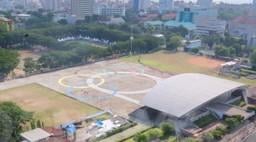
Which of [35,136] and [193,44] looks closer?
[35,136]

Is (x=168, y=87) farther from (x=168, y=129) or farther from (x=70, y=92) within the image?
(x=70, y=92)

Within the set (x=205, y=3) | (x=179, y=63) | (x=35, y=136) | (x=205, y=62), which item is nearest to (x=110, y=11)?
(x=205, y=3)

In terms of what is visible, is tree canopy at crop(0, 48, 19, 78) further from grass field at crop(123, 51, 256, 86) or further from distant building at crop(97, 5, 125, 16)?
distant building at crop(97, 5, 125, 16)

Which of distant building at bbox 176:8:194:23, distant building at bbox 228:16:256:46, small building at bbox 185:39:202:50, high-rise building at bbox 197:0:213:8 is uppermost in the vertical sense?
high-rise building at bbox 197:0:213:8

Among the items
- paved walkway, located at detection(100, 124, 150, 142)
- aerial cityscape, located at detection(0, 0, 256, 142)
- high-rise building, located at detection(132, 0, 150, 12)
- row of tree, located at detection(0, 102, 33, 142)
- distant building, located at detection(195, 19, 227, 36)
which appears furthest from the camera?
high-rise building, located at detection(132, 0, 150, 12)

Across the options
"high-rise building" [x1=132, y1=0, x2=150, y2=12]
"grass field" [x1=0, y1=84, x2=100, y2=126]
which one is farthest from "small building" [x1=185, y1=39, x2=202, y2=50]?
"high-rise building" [x1=132, y1=0, x2=150, y2=12]

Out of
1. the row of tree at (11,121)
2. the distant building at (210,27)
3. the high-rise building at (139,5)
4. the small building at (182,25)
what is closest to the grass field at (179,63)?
the distant building at (210,27)

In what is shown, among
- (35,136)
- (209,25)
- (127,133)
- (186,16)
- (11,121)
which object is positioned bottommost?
(127,133)

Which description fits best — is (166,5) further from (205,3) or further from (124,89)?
(124,89)
